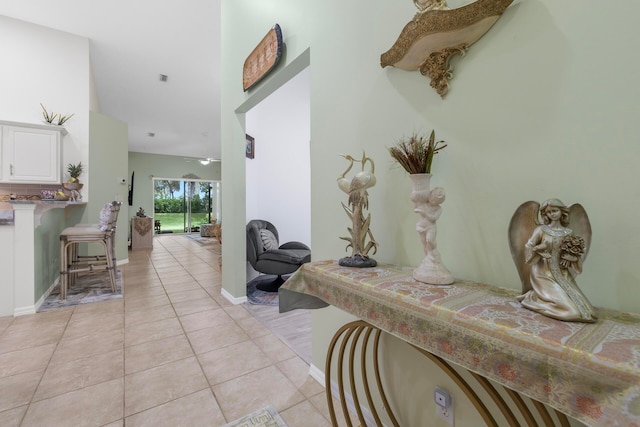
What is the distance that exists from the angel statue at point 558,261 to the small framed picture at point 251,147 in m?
3.54

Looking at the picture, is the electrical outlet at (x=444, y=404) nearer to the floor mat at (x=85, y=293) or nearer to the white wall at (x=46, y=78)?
the floor mat at (x=85, y=293)

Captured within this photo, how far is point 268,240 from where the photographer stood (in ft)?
11.9

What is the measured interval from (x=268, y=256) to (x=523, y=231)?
2.88m

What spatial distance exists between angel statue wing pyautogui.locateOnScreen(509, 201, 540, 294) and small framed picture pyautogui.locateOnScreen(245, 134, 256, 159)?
11.4 ft

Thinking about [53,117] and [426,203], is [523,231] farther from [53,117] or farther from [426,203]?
[53,117]

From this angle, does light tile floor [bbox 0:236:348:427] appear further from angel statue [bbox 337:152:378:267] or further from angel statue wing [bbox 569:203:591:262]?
angel statue wing [bbox 569:203:591:262]

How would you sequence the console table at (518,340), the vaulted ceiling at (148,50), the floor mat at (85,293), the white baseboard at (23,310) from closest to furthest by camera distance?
1. the console table at (518,340)
2. the white baseboard at (23,310)
3. the floor mat at (85,293)
4. the vaulted ceiling at (148,50)

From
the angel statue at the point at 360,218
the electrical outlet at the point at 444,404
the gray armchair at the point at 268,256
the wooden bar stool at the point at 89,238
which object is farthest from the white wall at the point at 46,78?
the electrical outlet at the point at 444,404

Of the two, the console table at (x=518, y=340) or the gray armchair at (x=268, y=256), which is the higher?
the console table at (x=518, y=340)

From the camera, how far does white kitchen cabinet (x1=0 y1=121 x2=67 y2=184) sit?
12.1 ft

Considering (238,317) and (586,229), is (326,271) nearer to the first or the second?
(586,229)

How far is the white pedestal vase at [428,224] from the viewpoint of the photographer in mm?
977

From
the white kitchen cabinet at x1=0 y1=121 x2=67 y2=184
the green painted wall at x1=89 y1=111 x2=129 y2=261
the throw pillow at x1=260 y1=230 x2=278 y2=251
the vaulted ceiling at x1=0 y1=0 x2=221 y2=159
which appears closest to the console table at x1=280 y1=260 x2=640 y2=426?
the throw pillow at x1=260 y1=230 x2=278 y2=251

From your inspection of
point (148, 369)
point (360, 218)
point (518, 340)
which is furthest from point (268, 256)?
point (518, 340)
